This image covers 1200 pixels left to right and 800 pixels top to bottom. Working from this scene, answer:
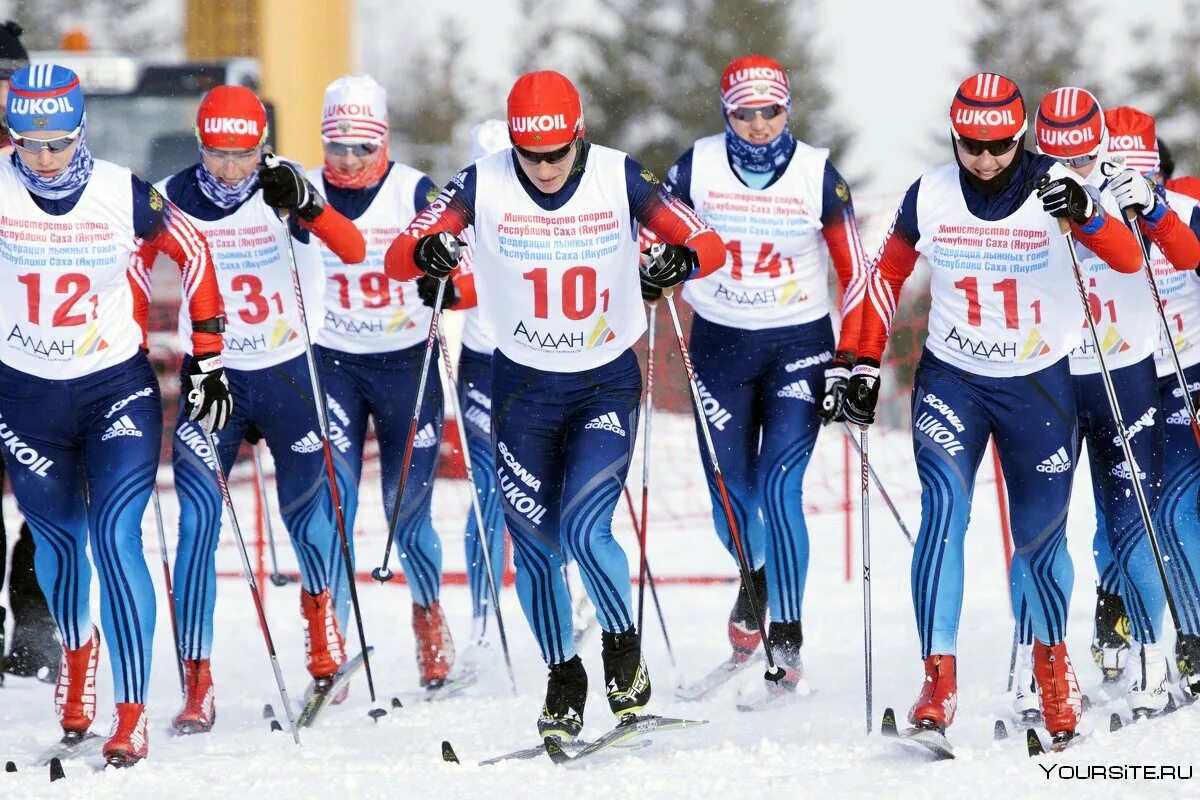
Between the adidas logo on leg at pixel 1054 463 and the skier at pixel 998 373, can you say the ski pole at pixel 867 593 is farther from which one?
the adidas logo on leg at pixel 1054 463

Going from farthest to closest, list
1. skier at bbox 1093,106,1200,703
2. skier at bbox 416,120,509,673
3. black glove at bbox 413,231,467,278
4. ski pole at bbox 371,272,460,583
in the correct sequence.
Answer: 1. skier at bbox 416,120,509,673
2. ski pole at bbox 371,272,460,583
3. skier at bbox 1093,106,1200,703
4. black glove at bbox 413,231,467,278

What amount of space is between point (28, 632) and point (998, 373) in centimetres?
412

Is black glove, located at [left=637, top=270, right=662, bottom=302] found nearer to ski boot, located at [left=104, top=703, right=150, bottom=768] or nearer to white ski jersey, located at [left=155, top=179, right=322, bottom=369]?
white ski jersey, located at [left=155, top=179, right=322, bottom=369]

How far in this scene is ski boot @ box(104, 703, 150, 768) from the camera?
17.0ft

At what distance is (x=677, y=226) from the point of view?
215 inches

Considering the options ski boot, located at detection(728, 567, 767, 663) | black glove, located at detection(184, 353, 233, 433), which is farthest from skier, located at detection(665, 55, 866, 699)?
black glove, located at detection(184, 353, 233, 433)

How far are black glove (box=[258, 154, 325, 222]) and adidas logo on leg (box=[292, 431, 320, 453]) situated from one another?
924mm

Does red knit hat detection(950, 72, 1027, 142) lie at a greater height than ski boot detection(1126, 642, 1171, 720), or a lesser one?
greater

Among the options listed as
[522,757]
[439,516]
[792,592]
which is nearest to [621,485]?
[522,757]

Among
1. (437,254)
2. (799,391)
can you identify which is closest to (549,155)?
(437,254)

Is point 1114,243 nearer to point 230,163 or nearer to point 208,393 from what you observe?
point 208,393

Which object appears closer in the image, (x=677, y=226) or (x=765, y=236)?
(x=677, y=226)

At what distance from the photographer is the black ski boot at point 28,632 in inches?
273

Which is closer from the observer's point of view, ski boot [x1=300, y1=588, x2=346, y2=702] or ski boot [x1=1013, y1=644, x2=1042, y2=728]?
ski boot [x1=1013, y1=644, x2=1042, y2=728]
